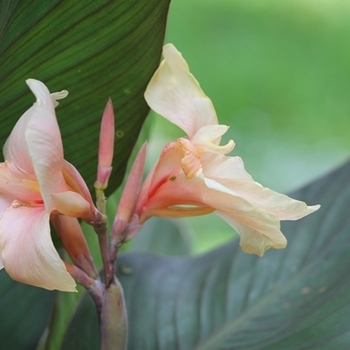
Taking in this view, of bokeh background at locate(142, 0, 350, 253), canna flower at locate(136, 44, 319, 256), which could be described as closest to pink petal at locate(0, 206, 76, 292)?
canna flower at locate(136, 44, 319, 256)

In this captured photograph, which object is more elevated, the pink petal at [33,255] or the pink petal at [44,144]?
the pink petal at [44,144]

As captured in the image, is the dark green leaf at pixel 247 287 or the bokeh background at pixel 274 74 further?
the bokeh background at pixel 274 74

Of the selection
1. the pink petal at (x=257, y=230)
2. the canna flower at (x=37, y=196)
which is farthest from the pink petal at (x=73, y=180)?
the pink petal at (x=257, y=230)

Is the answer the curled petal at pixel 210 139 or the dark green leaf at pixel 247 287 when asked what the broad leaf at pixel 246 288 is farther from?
the curled petal at pixel 210 139

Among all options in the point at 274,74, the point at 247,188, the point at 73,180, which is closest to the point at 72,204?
the point at 73,180

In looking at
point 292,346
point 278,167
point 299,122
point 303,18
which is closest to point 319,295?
point 292,346

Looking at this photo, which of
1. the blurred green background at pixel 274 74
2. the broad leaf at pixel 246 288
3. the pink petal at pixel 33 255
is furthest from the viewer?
the blurred green background at pixel 274 74
